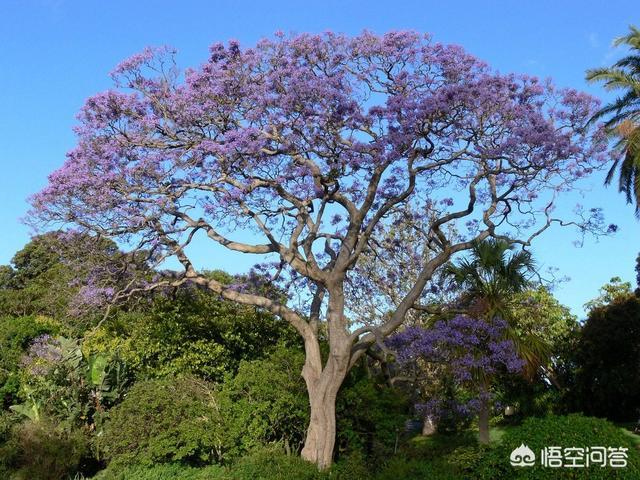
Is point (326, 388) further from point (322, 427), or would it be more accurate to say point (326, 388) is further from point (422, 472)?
point (422, 472)

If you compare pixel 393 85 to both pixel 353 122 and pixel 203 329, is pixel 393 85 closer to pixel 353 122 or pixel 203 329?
pixel 353 122

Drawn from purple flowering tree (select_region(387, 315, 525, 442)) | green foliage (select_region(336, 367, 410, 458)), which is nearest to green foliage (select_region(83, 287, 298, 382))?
green foliage (select_region(336, 367, 410, 458))

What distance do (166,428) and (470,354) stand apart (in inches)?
242

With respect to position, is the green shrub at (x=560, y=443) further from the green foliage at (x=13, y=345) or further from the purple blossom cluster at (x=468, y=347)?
the green foliage at (x=13, y=345)

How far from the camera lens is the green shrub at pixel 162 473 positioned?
498 inches

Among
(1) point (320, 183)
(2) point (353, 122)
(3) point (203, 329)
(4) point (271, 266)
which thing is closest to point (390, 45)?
(2) point (353, 122)

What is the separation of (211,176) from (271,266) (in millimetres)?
3546

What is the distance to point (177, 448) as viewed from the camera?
13406mm

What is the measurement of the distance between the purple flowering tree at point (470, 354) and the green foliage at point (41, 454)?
270 inches

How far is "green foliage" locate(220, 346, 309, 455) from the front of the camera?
539 inches

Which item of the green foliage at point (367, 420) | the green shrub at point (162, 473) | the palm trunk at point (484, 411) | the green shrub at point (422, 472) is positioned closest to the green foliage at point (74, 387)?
the green shrub at point (162, 473)

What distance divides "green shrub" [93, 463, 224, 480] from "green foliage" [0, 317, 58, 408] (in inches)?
384

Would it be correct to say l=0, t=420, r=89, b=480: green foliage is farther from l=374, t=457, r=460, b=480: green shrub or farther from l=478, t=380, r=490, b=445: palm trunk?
l=478, t=380, r=490, b=445: palm trunk

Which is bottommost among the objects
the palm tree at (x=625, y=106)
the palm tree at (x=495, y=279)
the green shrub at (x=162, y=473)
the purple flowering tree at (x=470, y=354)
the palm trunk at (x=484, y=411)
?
the green shrub at (x=162, y=473)
